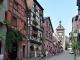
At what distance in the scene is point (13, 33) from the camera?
28.1 m

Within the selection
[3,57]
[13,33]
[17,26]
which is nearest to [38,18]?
[17,26]

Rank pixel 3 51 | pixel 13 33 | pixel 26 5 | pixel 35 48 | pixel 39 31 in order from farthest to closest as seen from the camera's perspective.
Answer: pixel 39 31
pixel 35 48
pixel 26 5
pixel 13 33
pixel 3 51

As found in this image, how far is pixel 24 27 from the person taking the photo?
1409 inches

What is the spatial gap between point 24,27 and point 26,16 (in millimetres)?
2124

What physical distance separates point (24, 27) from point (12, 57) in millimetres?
6278

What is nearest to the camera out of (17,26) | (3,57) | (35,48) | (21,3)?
(3,57)

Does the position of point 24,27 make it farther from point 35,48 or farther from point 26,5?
point 35,48

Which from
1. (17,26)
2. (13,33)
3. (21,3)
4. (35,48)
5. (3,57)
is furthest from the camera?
(35,48)

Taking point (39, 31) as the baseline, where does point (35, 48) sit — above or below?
below

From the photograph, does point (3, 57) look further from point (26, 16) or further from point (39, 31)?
point (39, 31)

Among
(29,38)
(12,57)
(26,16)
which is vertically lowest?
(12,57)

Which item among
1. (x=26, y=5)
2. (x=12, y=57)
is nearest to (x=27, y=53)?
(x=12, y=57)

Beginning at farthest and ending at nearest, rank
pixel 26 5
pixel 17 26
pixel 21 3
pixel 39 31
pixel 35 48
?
pixel 39 31, pixel 35 48, pixel 26 5, pixel 21 3, pixel 17 26

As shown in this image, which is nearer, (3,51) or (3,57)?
(3,57)
